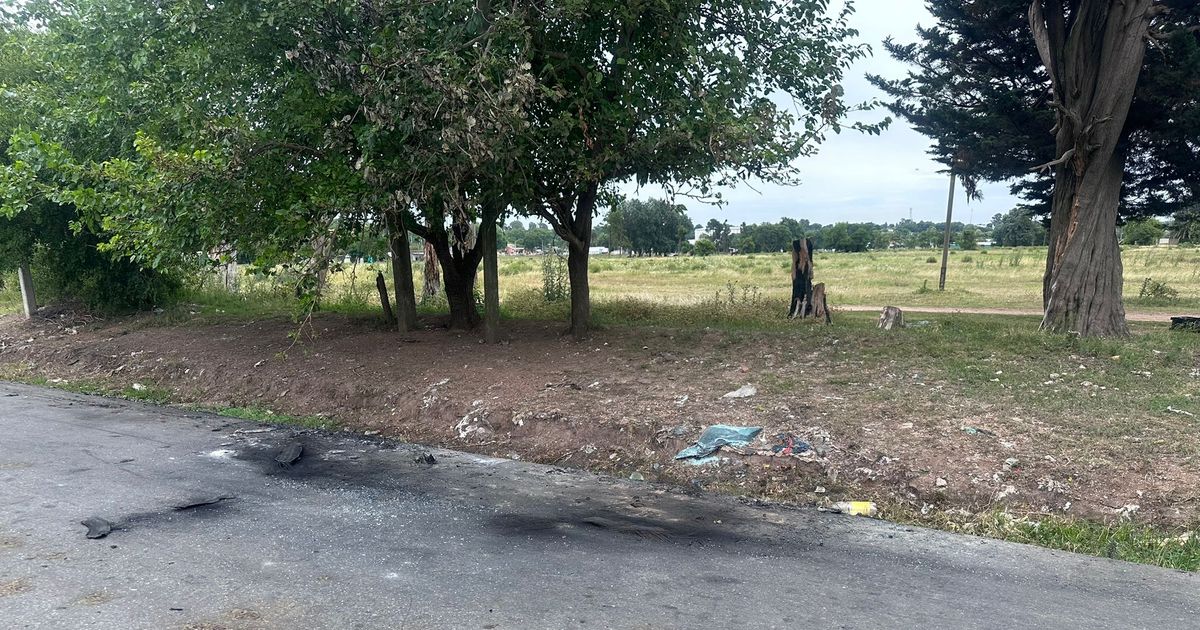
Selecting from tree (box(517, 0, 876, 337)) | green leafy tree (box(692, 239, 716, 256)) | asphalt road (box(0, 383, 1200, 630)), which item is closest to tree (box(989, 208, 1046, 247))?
green leafy tree (box(692, 239, 716, 256))

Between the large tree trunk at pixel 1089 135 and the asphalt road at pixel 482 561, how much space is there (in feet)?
25.9

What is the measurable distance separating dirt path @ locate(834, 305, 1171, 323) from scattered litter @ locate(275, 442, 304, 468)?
44.8 feet

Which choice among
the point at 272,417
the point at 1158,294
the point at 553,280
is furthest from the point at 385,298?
the point at 1158,294

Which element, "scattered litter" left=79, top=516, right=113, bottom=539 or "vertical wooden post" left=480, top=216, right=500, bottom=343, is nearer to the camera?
"scattered litter" left=79, top=516, right=113, bottom=539

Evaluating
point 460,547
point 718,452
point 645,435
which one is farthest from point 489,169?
point 460,547

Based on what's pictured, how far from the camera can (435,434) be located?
8406mm

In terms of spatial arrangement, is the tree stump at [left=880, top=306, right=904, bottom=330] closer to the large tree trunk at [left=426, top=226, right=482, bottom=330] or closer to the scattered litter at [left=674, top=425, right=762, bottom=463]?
the scattered litter at [left=674, top=425, right=762, bottom=463]

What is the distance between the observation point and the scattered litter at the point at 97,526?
5031 millimetres

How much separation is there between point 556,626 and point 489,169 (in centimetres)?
586

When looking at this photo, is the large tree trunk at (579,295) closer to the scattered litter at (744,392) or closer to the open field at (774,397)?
the open field at (774,397)

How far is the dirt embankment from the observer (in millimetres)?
6098

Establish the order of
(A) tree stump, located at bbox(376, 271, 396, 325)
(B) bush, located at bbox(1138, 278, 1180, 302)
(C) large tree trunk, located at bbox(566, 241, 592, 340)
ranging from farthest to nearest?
1. (B) bush, located at bbox(1138, 278, 1180, 302)
2. (A) tree stump, located at bbox(376, 271, 396, 325)
3. (C) large tree trunk, located at bbox(566, 241, 592, 340)

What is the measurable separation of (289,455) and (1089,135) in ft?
36.2

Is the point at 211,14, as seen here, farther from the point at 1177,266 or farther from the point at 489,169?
the point at 1177,266
